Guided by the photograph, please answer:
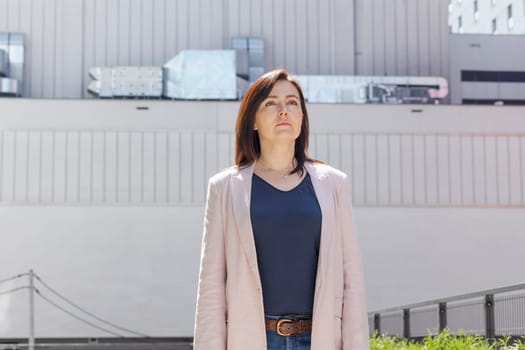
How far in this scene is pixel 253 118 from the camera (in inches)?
131

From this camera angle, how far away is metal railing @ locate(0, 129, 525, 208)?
2480 centimetres

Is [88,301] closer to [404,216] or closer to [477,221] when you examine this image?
[404,216]

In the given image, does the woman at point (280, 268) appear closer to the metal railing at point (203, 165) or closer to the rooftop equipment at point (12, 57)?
the metal railing at point (203, 165)

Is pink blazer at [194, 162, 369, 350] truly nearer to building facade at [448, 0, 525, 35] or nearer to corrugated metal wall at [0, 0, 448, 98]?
corrugated metal wall at [0, 0, 448, 98]

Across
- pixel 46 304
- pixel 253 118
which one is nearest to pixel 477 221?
pixel 46 304

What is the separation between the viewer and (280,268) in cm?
308

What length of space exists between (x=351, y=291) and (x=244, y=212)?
42 cm

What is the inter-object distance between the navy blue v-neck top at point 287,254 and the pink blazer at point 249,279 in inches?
1.3

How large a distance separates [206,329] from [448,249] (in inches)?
885

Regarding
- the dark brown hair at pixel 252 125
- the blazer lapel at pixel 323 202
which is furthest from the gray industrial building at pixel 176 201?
the blazer lapel at pixel 323 202

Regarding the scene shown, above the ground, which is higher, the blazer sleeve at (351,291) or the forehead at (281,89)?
the forehead at (281,89)

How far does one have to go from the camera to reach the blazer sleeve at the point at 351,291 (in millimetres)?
3086

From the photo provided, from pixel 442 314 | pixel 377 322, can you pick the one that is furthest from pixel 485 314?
pixel 377 322

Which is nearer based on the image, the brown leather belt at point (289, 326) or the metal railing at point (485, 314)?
the brown leather belt at point (289, 326)
